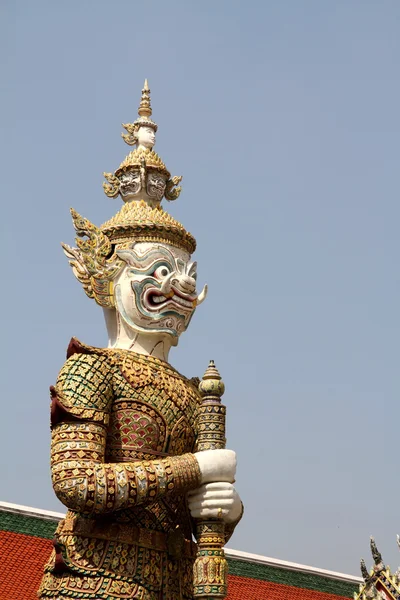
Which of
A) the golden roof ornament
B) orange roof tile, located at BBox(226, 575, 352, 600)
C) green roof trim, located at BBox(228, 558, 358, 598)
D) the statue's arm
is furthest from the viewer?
green roof trim, located at BBox(228, 558, 358, 598)

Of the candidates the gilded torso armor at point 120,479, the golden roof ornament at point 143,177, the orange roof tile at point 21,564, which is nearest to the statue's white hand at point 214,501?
the gilded torso armor at point 120,479

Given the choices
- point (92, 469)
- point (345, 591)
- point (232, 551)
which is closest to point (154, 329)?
point (92, 469)

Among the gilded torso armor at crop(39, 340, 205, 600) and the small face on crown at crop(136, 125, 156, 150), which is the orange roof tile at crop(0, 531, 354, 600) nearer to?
the gilded torso armor at crop(39, 340, 205, 600)

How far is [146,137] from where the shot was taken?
8266 millimetres

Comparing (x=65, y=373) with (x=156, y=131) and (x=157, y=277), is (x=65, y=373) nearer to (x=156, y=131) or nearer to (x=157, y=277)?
(x=157, y=277)

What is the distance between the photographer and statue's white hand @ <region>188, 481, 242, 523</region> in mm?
6793

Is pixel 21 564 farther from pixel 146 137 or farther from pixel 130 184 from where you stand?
pixel 146 137

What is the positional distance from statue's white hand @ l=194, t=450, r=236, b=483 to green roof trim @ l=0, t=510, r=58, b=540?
435cm

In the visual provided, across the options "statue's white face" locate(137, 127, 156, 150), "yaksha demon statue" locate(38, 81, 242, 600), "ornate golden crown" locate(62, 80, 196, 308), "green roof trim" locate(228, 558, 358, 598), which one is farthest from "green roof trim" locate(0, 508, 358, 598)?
"statue's white face" locate(137, 127, 156, 150)

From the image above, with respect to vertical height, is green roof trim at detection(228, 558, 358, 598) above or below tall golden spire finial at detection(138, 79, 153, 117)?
below

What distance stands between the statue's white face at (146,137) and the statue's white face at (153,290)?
0.96 metres

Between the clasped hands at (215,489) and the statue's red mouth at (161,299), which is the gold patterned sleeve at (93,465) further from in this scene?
the statue's red mouth at (161,299)

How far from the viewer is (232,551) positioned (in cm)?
1270

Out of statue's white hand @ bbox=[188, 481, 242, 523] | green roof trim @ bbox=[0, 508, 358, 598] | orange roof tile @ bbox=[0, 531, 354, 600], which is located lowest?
statue's white hand @ bbox=[188, 481, 242, 523]
